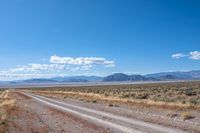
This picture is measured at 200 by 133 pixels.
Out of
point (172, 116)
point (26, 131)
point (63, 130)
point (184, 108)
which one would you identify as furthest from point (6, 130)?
point (184, 108)

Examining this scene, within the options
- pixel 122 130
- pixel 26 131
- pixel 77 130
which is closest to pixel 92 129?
pixel 77 130

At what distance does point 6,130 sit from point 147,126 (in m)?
7.56

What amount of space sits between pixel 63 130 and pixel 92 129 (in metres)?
1.59

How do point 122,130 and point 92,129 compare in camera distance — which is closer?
point 122,130

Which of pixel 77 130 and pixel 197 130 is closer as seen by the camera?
pixel 197 130

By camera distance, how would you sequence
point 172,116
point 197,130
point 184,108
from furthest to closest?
point 184,108, point 172,116, point 197,130

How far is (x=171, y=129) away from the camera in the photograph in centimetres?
1680

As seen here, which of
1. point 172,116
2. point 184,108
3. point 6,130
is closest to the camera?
point 6,130

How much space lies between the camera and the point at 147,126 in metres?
18.2

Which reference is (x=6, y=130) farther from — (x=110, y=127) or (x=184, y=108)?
(x=184, y=108)

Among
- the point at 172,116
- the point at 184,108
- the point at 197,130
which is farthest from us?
the point at 184,108

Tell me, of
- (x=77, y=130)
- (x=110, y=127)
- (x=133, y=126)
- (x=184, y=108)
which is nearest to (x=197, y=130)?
(x=133, y=126)

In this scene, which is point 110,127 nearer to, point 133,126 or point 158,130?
point 133,126

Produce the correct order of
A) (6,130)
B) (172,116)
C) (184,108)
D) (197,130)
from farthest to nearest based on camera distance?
(184,108) < (172,116) < (6,130) < (197,130)
